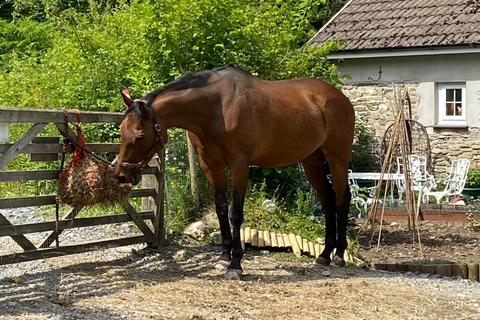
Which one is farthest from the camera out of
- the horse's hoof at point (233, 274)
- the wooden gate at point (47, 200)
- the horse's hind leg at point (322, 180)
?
the horse's hind leg at point (322, 180)

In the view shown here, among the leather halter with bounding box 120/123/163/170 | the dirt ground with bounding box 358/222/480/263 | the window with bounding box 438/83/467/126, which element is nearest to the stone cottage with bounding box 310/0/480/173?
A: the window with bounding box 438/83/467/126

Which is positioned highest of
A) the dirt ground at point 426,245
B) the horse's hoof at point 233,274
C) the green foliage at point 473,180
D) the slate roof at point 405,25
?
the slate roof at point 405,25

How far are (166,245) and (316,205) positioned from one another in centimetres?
404

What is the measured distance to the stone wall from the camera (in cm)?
1850

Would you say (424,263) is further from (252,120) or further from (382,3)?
(382,3)

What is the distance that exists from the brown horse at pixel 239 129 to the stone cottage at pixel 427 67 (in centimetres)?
937

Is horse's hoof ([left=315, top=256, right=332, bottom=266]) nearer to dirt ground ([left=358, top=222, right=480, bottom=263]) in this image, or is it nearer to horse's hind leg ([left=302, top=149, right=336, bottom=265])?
horse's hind leg ([left=302, top=149, right=336, bottom=265])

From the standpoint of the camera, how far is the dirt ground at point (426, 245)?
35.1 ft

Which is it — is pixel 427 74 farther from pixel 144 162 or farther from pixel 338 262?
pixel 144 162

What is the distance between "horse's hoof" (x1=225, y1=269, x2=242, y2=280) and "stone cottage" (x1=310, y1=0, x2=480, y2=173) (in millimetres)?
11263

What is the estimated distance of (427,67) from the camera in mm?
19062

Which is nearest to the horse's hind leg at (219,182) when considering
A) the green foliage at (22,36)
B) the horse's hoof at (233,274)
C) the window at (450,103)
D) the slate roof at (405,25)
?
the horse's hoof at (233,274)

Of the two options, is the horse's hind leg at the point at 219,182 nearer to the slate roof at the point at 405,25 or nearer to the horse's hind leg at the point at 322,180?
the horse's hind leg at the point at 322,180

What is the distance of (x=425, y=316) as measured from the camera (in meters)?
7.25
